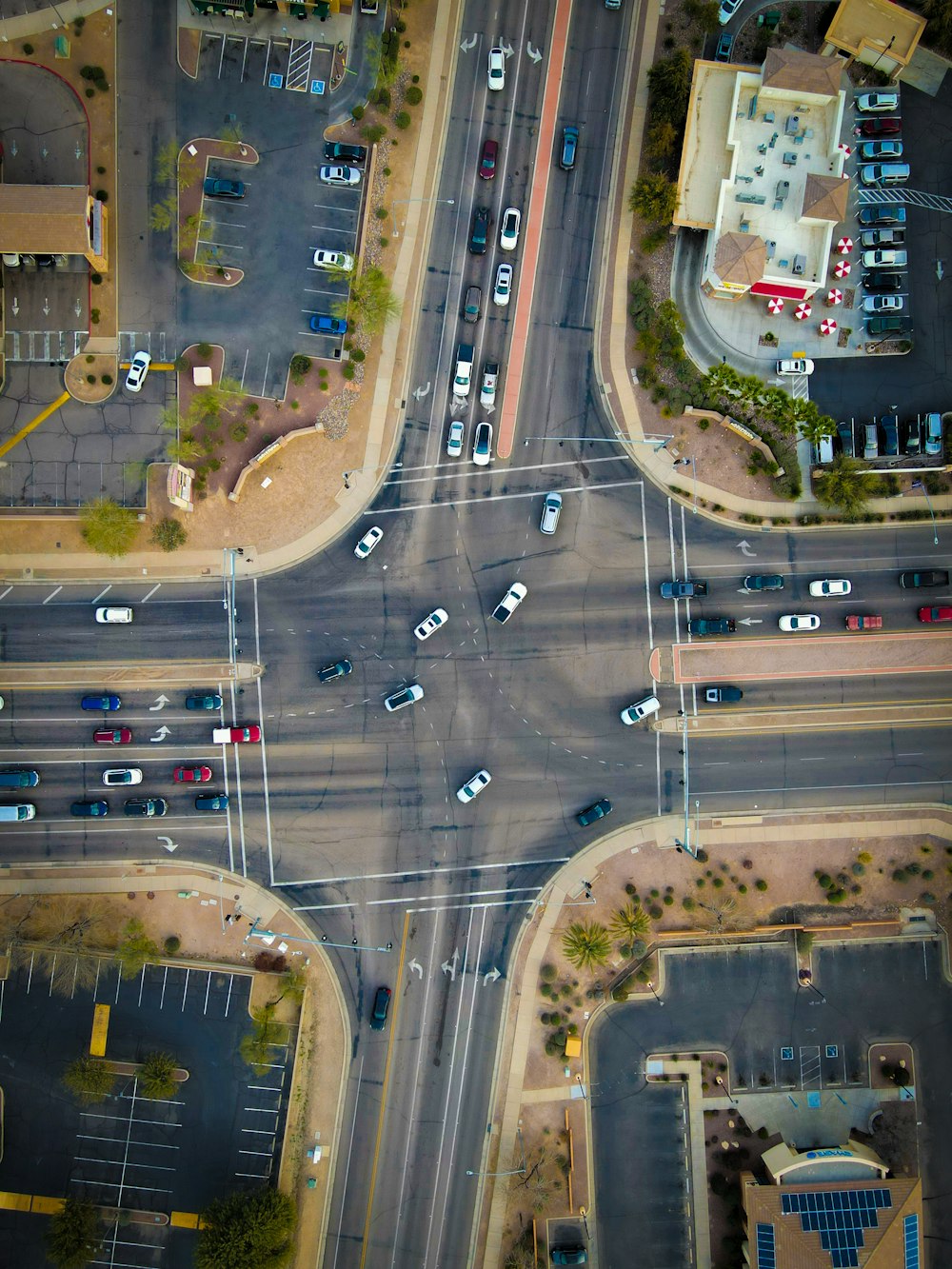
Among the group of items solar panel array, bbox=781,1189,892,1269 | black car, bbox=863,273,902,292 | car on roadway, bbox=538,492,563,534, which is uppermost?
black car, bbox=863,273,902,292

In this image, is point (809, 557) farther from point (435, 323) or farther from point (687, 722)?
point (435, 323)

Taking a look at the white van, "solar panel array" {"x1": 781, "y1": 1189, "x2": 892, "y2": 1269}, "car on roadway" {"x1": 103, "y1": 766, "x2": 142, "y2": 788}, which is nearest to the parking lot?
the white van

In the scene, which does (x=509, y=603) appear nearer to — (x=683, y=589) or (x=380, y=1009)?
(x=683, y=589)

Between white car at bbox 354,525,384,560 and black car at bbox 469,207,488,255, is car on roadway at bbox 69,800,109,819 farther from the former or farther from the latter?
black car at bbox 469,207,488,255

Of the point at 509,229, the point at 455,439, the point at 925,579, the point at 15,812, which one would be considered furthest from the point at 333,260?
the point at 925,579

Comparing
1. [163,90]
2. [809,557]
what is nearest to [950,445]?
[809,557]

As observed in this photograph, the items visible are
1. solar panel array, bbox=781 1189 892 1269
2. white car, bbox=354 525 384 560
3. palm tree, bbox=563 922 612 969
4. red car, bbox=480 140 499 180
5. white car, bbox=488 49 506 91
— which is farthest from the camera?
red car, bbox=480 140 499 180
